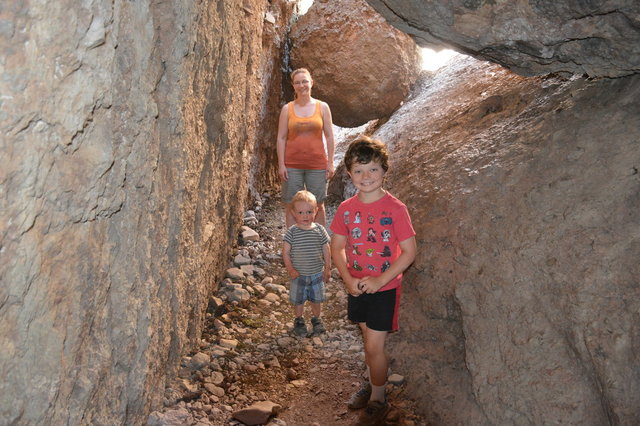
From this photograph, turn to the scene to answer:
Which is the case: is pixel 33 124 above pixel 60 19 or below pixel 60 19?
below

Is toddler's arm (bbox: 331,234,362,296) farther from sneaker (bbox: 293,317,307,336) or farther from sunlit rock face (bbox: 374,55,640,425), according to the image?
sneaker (bbox: 293,317,307,336)

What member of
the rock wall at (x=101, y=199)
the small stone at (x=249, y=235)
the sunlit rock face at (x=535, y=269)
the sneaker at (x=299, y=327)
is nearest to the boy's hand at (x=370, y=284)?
the sunlit rock face at (x=535, y=269)

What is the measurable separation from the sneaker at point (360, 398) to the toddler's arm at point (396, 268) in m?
0.74

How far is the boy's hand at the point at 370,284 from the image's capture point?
285cm

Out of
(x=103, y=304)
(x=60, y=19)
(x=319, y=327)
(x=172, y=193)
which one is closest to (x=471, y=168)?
(x=319, y=327)

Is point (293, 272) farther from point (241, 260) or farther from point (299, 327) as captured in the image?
point (241, 260)

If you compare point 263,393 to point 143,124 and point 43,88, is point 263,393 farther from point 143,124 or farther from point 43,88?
point 43,88

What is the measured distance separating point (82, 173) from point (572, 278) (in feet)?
7.15

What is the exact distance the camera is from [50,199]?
1.76 meters

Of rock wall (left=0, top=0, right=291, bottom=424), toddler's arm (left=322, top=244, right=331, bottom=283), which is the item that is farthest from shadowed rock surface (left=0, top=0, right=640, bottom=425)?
toddler's arm (left=322, top=244, right=331, bottom=283)

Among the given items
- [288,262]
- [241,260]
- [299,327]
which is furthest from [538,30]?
[241,260]

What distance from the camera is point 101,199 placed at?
208 cm

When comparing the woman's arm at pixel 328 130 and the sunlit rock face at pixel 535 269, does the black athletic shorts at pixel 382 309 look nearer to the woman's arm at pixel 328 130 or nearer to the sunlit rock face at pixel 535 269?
the sunlit rock face at pixel 535 269

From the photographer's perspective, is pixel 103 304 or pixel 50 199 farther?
pixel 103 304
